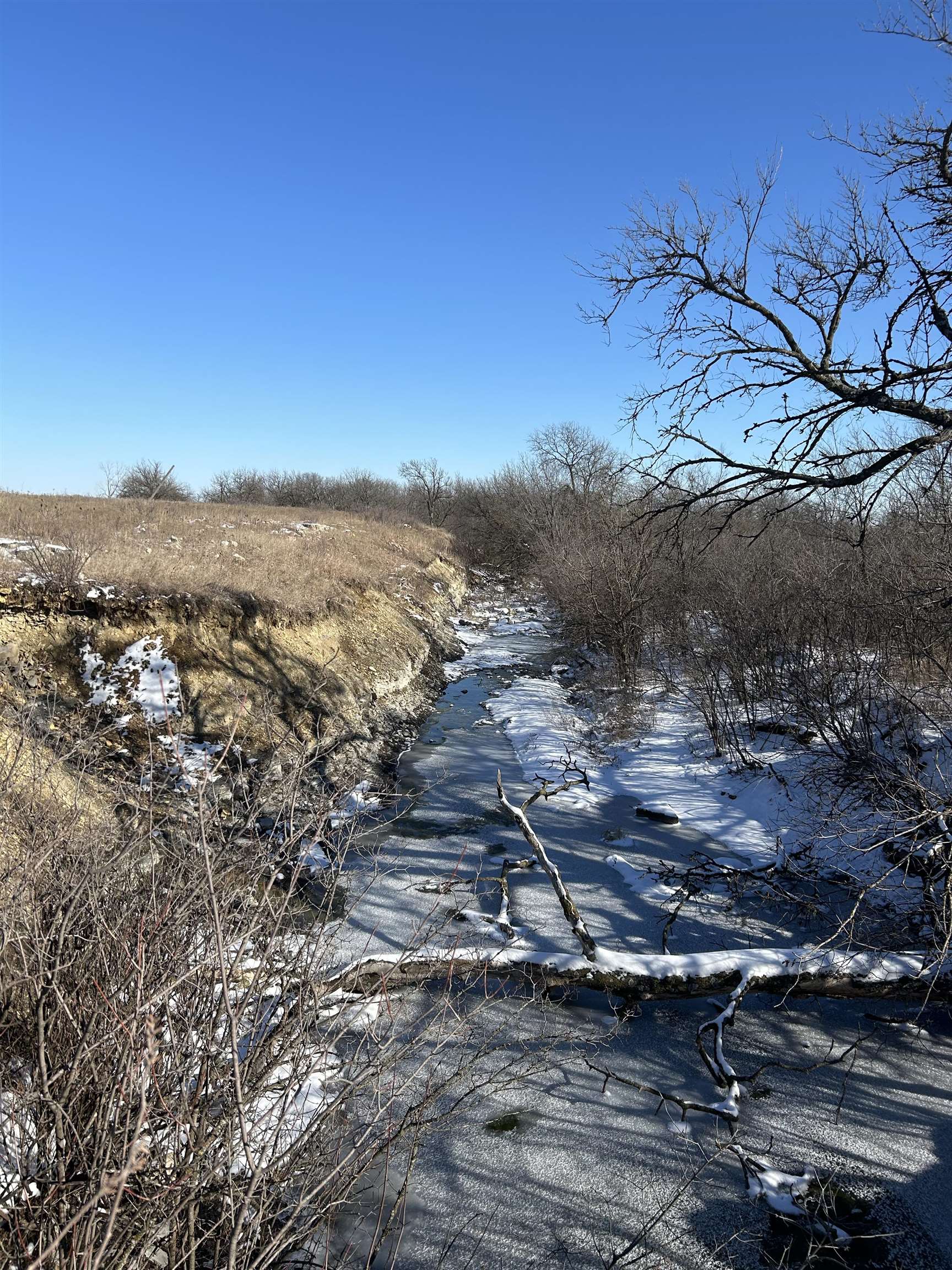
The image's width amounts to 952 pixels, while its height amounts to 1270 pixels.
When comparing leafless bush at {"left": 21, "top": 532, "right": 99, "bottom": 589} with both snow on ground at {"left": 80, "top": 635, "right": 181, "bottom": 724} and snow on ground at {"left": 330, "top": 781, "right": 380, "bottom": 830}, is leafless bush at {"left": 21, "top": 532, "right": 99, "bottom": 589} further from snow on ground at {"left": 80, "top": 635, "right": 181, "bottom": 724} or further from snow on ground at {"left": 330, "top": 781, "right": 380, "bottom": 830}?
snow on ground at {"left": 330, "top": 781, "right": 380, "bottom": 830}

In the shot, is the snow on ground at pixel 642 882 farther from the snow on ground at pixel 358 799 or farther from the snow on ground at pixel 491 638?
the snow on ground at pixel 491 638

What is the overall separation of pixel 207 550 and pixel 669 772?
444 inches

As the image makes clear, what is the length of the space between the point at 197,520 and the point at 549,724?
12877 mm

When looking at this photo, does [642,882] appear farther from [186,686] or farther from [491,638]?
[491,638]

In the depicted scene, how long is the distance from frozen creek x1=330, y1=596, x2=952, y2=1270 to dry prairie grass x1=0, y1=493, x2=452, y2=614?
6667 millimetres

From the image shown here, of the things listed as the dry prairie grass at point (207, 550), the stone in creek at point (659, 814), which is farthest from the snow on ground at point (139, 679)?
the stone in creek at point (659, 814)

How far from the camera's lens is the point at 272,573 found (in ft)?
53.3

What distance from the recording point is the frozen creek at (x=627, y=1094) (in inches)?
168

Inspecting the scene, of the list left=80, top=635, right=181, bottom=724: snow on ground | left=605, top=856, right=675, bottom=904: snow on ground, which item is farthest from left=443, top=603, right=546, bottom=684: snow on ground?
left=605, top=856, right=675, bottom=904: snow on ground

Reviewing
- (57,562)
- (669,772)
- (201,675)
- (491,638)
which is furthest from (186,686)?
(491,638)

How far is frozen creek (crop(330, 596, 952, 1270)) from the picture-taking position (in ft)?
14.0

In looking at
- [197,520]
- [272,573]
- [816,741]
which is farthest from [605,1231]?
[197,520]

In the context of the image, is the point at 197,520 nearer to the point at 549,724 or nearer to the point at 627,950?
the point at 549,724

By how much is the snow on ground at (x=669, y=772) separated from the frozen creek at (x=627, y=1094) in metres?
0.16
